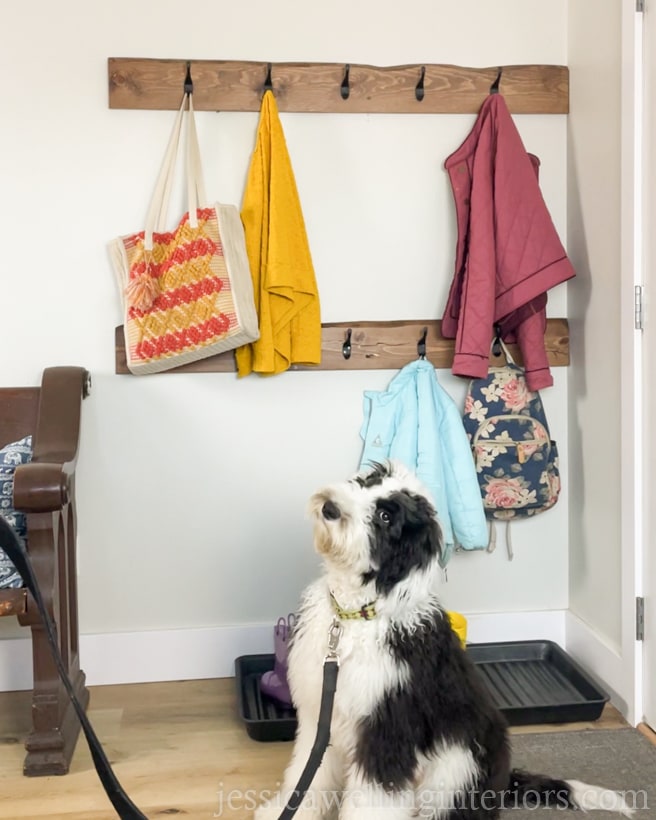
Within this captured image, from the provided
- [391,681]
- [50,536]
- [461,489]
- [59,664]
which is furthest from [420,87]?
[59,664]

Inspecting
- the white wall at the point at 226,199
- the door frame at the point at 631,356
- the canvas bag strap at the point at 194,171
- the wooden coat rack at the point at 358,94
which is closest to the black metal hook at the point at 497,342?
the wooden coat rack at the point at 358,94

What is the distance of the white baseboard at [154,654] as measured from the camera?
2680mm

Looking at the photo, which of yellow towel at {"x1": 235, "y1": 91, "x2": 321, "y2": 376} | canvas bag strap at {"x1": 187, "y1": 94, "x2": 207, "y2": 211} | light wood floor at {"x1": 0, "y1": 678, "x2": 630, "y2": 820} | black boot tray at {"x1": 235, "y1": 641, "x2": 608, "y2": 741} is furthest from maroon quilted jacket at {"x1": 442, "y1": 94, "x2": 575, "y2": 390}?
light wood floor at {"x1": 0, "y1": 678, "x2": 630, "y2": 820}

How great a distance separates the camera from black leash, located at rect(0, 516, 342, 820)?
1.08 metres

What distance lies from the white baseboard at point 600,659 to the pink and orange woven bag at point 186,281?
1343mm

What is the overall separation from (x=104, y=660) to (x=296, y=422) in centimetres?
92

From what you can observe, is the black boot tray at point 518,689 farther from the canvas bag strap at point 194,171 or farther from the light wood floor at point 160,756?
the canvas bag strap at point 194,171

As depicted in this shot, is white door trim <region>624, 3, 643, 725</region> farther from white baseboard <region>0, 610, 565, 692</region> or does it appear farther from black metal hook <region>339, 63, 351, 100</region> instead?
white baseboard <region>0, 610, 565, 692</region>

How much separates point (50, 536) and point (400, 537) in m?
0.89

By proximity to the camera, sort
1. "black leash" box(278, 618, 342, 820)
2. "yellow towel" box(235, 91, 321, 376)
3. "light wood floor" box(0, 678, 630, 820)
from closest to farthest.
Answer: "black leash" box(278, 618, 342, 820) < "light wood floor" box(0, 678, 630, 820) < "yellow towel" box(235, 91, 321, 376)

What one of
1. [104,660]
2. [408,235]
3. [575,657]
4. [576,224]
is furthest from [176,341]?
[575,657]

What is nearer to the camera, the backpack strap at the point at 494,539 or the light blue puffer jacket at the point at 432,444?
the light blue puffer jacket at the point at 432,444

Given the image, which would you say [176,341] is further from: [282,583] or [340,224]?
[282,583]

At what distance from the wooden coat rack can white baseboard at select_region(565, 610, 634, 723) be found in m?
0.83
